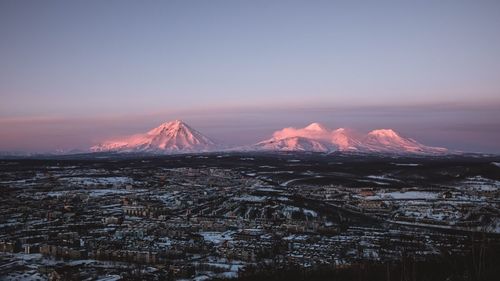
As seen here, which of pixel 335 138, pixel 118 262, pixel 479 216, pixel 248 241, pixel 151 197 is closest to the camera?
pixel 118 262

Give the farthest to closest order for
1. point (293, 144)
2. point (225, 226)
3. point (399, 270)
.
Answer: point (293, 144) < point (225, 226) < point (399, 270)

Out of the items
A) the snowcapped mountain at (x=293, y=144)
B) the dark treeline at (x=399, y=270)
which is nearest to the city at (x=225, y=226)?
the dark treeline at (x=399, y=270)

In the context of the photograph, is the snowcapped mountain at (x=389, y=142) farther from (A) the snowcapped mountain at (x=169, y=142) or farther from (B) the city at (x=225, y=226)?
(B) the city at (x=225, y=226)

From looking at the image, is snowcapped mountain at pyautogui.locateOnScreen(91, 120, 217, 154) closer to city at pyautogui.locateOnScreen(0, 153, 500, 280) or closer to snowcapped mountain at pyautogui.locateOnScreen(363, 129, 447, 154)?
snowcapped mountain at pyautogui.locateOnScreen(363, 129, 447, 154)

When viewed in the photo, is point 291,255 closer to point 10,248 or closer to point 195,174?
point 10,248

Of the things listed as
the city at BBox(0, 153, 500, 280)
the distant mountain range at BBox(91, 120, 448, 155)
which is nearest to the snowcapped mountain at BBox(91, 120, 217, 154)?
the distant mountain range at BBox(91, 120, 448, 155)

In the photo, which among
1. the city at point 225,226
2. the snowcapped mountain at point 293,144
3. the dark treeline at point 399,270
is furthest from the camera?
the snowcapped mountain at point 293,144

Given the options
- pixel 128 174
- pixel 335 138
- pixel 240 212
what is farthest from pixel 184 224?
pixel 335 138

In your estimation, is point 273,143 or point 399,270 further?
point 273,143

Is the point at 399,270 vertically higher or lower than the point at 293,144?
higher

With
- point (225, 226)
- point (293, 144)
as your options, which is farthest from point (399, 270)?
point (293, 144)

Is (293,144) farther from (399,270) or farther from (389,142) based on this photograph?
(399,270)
